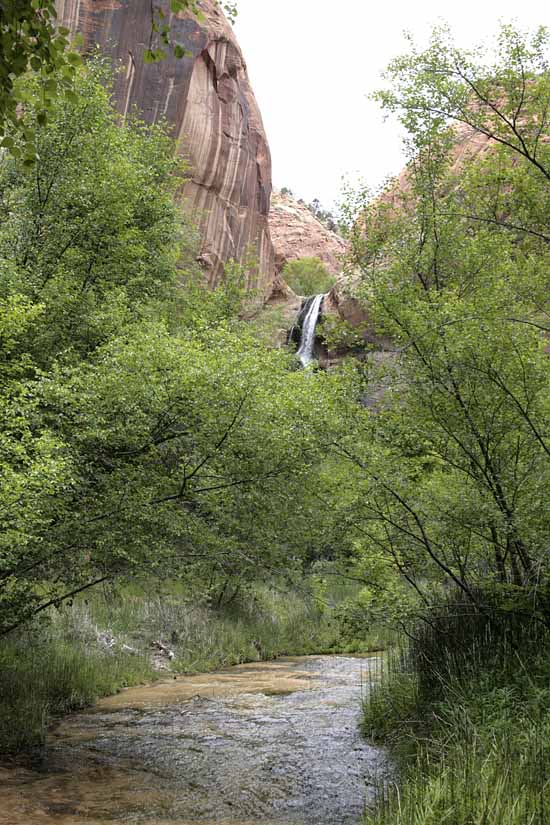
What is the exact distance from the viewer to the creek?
6.63 metres

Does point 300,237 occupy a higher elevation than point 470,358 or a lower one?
higher

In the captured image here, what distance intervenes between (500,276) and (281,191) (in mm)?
80100

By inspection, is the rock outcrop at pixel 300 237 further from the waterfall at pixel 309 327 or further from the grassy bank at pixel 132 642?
the grassy bank at pixel 132 642

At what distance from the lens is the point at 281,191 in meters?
84.4

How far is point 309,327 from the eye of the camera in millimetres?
36750

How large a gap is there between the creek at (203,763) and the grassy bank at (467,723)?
61cm

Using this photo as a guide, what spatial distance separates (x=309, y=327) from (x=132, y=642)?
79.1ft

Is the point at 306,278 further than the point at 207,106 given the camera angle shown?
Yes

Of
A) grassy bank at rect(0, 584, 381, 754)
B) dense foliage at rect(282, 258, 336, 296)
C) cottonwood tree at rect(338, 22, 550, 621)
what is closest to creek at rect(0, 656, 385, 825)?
grassy bank at rect(0, 584, 381, 754)

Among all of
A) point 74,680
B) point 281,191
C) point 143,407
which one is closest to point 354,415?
point 143,407

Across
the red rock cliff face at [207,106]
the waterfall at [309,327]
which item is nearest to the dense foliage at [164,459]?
the red rock cliff face at [207,106]

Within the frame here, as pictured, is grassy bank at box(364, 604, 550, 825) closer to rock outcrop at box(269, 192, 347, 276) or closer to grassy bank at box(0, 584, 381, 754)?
grassy bank at box(0, 584, 381, 754)

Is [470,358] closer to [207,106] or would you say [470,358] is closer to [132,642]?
[132,642]

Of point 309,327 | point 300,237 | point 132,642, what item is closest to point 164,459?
point 132,642
